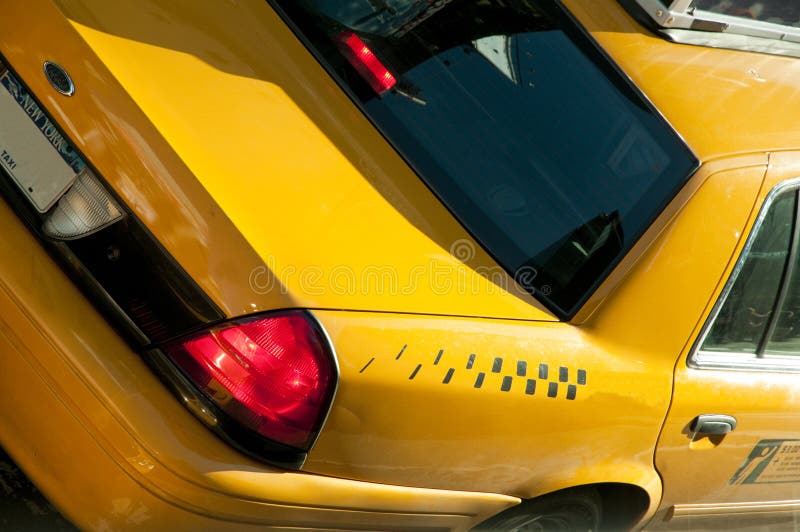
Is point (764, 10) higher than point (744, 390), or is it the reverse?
point (764, 10)

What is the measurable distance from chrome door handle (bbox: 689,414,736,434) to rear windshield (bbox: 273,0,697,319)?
0.56 metres

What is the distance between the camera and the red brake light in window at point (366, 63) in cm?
255

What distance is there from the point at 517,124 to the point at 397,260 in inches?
24.6

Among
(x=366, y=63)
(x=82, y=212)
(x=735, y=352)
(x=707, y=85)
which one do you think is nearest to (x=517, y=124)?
(x=366, y=63)

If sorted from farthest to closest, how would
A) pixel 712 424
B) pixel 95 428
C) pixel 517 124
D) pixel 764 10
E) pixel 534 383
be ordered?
pixel 764 10
pixel 712 424
pixel 517 124
pixel 534 383
pixel 95 428

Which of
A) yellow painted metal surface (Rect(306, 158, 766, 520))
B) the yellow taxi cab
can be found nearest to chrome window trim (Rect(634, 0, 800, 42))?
the yellow taxi cab

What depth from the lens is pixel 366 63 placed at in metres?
2.57

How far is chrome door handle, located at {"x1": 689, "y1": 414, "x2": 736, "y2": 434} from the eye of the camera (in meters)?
2.63

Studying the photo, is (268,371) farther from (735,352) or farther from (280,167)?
(735,352)

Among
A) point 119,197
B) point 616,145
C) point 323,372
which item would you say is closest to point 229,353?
point 323,372

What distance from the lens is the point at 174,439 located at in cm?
205

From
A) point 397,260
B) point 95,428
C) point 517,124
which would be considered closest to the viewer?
point 95,428

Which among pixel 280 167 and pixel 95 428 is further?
pixel 280 167

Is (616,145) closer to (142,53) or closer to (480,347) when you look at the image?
(480,347)
